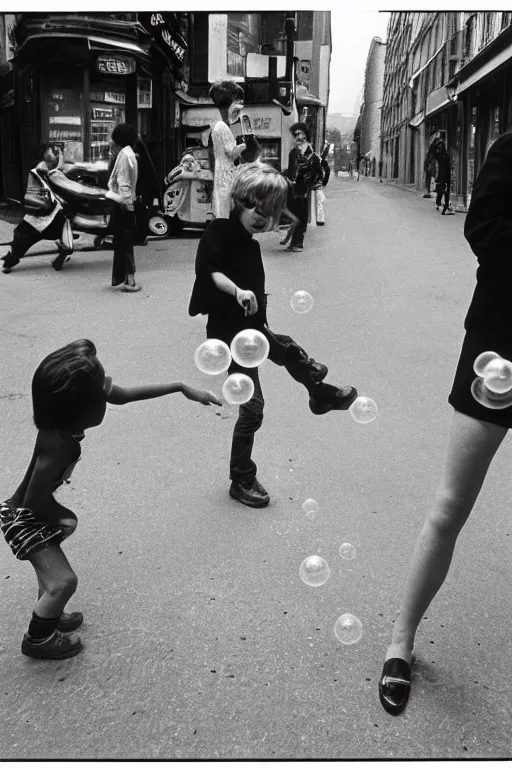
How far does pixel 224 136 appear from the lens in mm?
4035

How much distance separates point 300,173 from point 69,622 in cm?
667

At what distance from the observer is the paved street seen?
6.50 ft

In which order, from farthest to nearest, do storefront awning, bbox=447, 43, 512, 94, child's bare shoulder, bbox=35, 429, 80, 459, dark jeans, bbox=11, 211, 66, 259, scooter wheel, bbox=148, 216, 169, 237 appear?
scooter wheel, bbox=148, 216, 169, 237 → dark jeans, bbox=11, 211, 66, 259 → storefront awning, bbox=447, 43, 512, 94 → child's bare shoulder, bbox=35, 429, 80, 459

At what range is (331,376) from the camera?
4781 millimetres

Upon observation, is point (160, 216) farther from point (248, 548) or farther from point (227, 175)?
point (248, 548)

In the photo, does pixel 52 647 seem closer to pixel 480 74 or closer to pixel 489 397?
pixel 489 397

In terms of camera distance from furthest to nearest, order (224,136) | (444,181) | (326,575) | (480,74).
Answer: (444,181), (480,74), (224,136), (326,575)

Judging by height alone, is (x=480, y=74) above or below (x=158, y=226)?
above

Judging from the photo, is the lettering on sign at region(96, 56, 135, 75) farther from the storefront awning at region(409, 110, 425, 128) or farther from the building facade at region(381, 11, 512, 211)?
the storefront awning at region(409, 110, 425, 128)

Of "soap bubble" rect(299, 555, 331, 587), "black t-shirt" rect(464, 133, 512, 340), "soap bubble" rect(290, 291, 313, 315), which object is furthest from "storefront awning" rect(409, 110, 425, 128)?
"black t-shirt" rect(464, 133, 512, 340)

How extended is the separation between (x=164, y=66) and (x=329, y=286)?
20.8 ft

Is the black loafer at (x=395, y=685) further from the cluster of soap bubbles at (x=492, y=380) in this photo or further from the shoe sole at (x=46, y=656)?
the shoe sole at (x=46, y=656)

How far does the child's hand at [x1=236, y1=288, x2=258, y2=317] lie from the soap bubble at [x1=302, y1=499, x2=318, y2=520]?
94cm

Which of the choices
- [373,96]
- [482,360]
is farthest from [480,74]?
[482,360]
